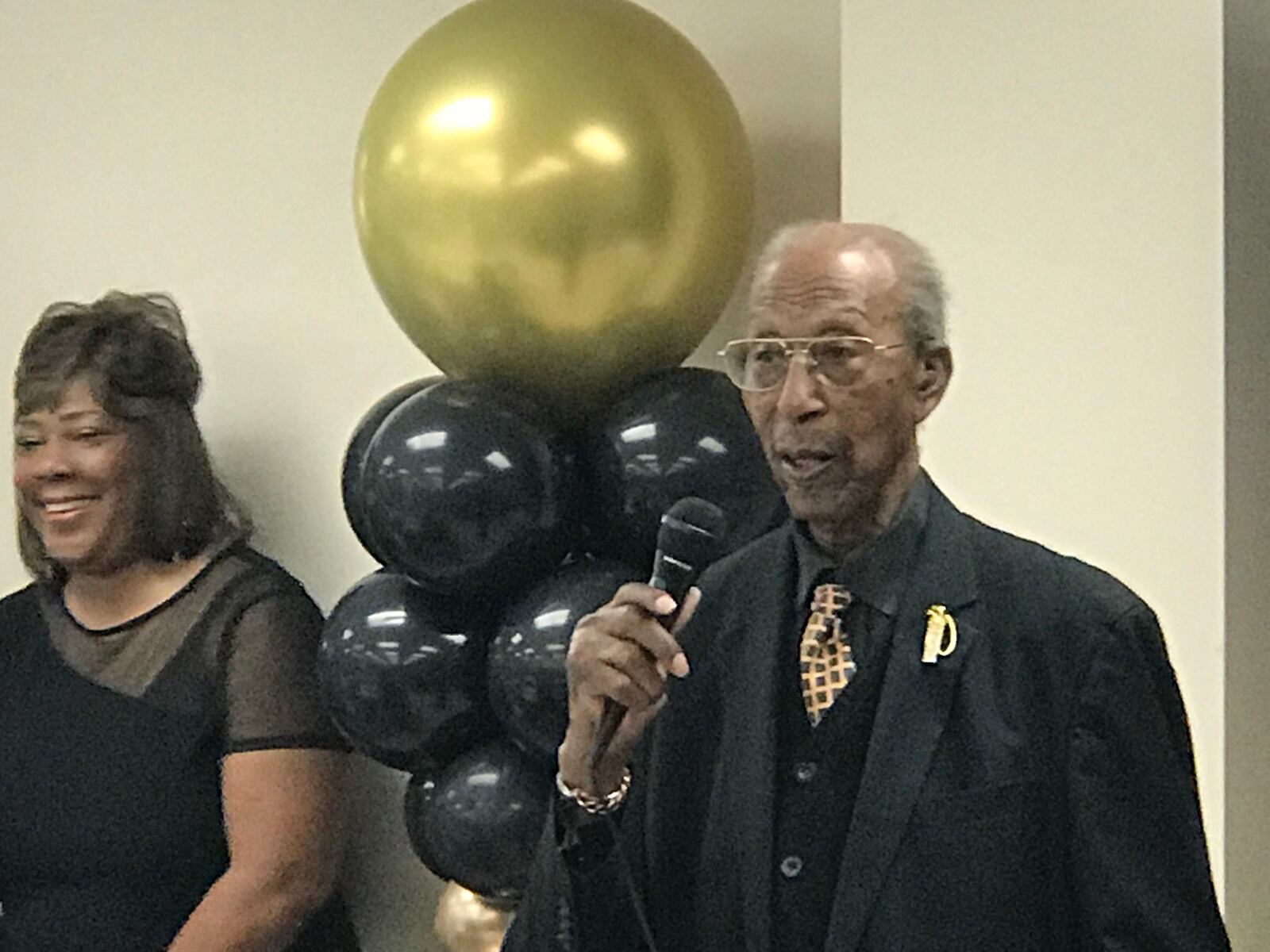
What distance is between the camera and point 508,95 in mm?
2299

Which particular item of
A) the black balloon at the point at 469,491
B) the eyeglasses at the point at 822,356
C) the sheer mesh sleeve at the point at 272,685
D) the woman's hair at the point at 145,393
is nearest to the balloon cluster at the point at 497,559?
the black balloon at the point at 469,491

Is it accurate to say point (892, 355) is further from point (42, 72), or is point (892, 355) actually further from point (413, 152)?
point (42, 72)

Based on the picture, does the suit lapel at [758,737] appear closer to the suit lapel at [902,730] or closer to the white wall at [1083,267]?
the suit lapel at [902,730]

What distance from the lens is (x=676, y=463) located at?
2.23 metres

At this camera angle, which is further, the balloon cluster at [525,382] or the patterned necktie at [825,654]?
the balloon cluster at [525,382]

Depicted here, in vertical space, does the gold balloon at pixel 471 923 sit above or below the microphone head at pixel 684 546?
below

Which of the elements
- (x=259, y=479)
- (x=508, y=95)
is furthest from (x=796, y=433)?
(x=259, y=479)

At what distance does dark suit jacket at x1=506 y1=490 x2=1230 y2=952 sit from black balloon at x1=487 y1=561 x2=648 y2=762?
584 millimetres

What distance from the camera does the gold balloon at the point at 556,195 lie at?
2.27m

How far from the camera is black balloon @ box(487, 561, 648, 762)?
222 centimetres

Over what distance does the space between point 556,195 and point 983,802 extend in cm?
103

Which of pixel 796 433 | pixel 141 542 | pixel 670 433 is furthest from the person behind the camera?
pixel 141 542

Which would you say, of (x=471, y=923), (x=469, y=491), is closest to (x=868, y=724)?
(x=469, y=491)

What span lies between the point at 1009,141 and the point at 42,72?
1860 millimetres
